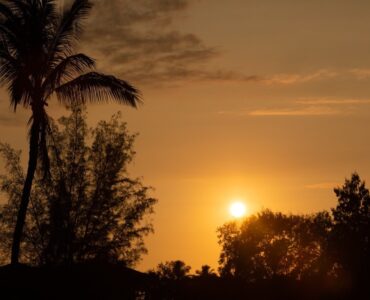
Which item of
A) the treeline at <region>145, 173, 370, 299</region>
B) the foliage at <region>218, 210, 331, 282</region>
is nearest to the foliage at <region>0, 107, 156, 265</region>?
the treeline at <region>145, 173, 370, 299</region>

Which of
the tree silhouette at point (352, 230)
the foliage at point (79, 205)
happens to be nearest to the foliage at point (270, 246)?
the tree silhouette at point (352, 230)

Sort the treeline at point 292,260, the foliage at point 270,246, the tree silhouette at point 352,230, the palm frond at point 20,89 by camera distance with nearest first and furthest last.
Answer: the palm frond at point 20,89, the treeline at point 292,260, the tree silhouette at point 352,230, the foliage at point 270,246

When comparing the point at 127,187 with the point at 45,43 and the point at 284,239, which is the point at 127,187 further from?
the point at 284,239

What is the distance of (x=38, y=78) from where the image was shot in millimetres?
22953

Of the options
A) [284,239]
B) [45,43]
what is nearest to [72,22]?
[45,43]

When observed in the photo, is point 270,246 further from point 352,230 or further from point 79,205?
point 79,205

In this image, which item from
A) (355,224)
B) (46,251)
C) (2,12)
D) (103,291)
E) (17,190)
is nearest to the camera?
(2,12)

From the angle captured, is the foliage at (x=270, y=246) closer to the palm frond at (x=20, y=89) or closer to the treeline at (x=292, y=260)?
the treeline at (x=292, y=260)

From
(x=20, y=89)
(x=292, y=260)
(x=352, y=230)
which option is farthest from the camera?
(x=292, y=260)

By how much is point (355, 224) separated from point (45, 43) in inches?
1446

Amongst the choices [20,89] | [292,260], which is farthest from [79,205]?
[292,260]

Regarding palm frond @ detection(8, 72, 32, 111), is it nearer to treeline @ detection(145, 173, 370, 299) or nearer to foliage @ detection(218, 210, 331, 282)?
treeline @ detection(145, 173, 370, 299)

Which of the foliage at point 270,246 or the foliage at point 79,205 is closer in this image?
the foliage at point 79,205

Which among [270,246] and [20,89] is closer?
[20,89]
